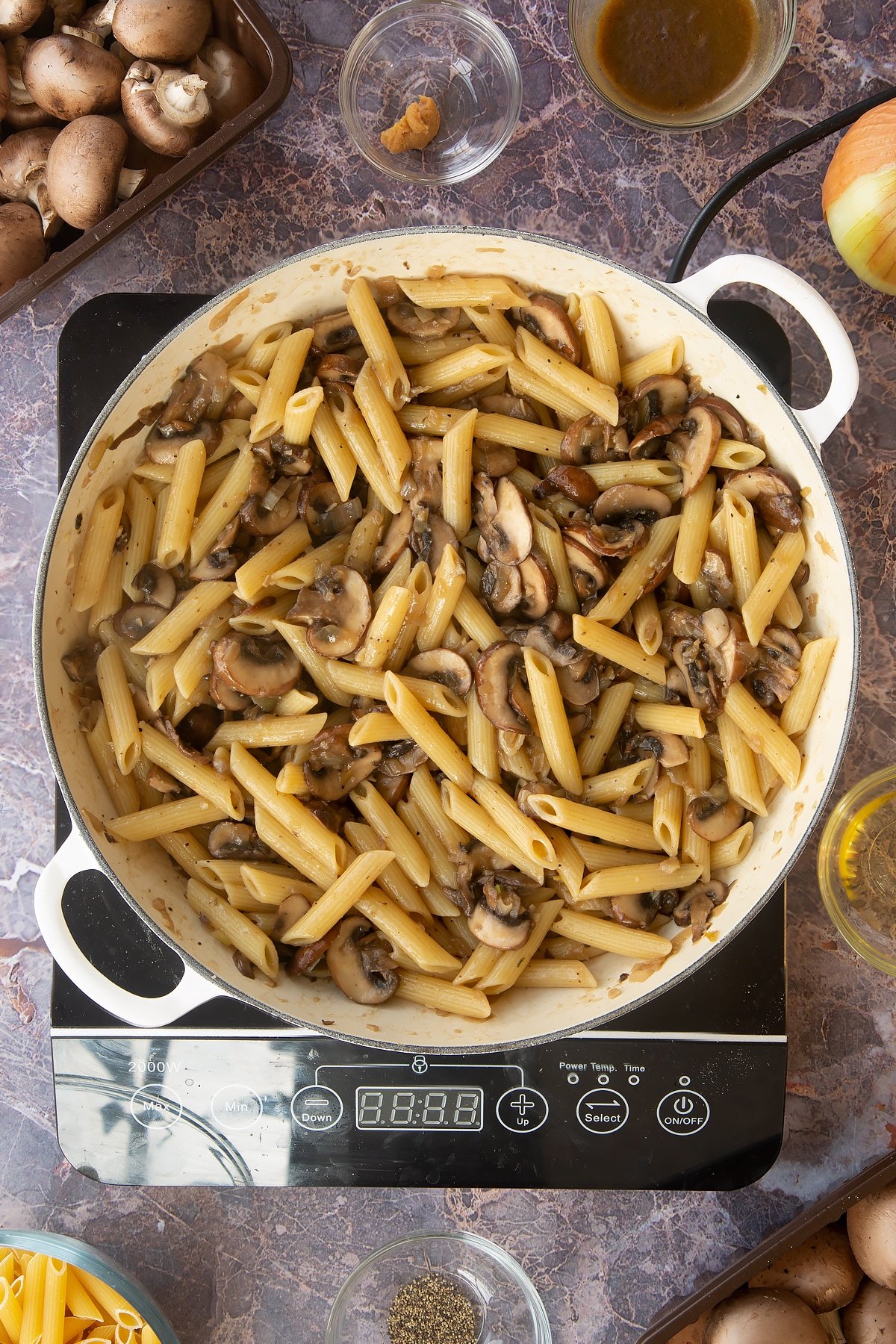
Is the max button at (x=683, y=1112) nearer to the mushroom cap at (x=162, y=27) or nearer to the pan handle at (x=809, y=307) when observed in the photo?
the pan handle at (x=809, y=307)

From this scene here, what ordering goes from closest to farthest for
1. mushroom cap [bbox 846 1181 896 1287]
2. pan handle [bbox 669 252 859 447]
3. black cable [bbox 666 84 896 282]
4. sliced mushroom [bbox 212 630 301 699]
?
pan handle [bbox 669 252 859 447] → sliced mushroom [bbox 212 630 301 699] → black cable [bbox 666 84 896 282] → mushroom cap [bbox 846 1181 896 1287]

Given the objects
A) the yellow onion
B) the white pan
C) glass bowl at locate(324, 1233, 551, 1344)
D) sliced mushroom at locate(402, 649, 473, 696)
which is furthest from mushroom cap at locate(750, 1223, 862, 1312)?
the yellow onion

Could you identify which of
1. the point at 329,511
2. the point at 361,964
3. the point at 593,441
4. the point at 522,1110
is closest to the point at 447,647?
the point at 329,511

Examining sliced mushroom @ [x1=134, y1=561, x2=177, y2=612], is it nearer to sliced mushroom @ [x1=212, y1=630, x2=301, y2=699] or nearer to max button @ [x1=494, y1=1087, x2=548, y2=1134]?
sliced mushroom @ [x1=212, y1=630, x2=301, y2=699]

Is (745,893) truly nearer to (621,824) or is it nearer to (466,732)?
(621,824)

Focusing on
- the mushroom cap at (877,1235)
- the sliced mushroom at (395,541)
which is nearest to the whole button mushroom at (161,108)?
the sliced mushroom at (395,541)

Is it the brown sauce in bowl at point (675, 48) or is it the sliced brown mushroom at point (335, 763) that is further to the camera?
the brown sauce in bowl at point (675, 48)
